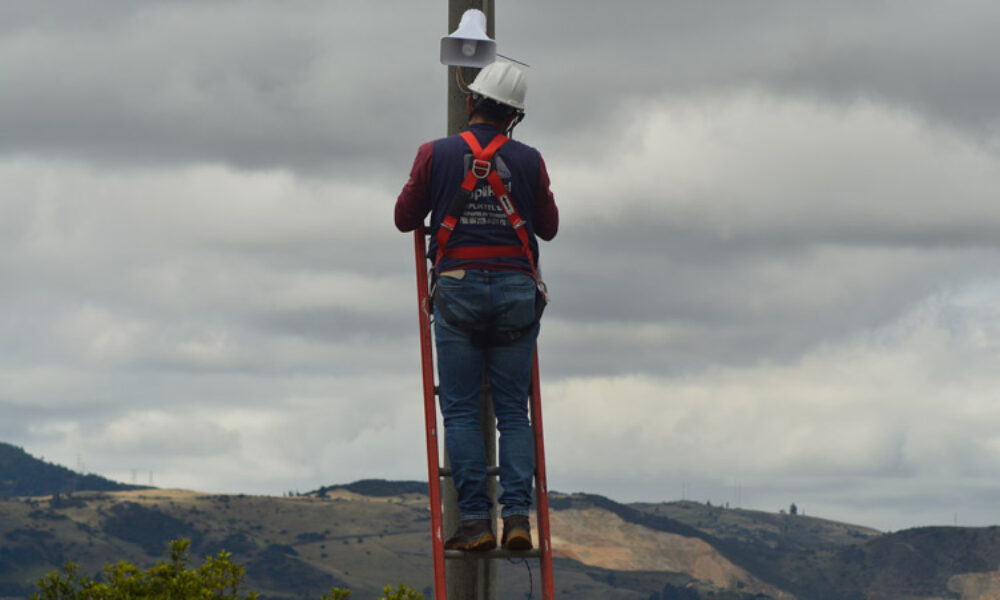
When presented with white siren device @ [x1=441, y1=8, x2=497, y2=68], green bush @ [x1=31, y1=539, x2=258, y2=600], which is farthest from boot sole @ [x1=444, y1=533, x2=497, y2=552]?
white siren device @ [x1=441, y1=8, x2=497, y2=68]

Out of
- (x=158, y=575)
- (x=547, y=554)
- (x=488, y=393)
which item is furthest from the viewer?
(x=158, y=575)

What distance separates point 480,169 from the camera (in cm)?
1344

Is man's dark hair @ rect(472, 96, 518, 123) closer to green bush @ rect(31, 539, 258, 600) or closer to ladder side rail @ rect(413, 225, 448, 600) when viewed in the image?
ladder side rail @ rect(413, 225, 448, 600)

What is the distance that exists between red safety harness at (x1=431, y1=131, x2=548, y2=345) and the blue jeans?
0.24ft

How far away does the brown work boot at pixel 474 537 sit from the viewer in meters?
13.1

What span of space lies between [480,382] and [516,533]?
1.50m

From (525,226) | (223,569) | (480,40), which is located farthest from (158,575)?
(480,40)

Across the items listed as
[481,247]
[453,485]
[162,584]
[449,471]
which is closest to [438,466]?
[449,471]

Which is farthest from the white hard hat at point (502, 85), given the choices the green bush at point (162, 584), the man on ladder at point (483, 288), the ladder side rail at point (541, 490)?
the green bush at point (162, 584)

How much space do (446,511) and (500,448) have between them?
3.36 feet

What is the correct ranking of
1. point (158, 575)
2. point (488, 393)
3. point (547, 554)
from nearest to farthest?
1. point (547, 554)
2. point (488, 393)
3. point (158, 575)

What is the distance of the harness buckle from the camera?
13.4 metres

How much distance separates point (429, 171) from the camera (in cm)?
1359

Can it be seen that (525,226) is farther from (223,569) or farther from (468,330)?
(223,569)
